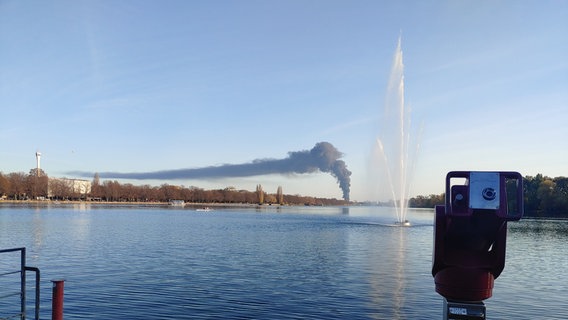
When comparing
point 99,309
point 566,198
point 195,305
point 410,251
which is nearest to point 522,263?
point 410,251

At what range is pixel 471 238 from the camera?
566 cm

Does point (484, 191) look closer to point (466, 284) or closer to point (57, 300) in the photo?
point (466, 284)

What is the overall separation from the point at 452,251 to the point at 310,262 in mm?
25746

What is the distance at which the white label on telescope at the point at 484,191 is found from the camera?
199 inches

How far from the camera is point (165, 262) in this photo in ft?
96.4

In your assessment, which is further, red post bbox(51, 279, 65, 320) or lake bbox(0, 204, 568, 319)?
lake bbox(0, 204, 568, 319)

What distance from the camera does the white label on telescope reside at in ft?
16.6

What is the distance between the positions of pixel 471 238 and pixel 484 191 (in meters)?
0.83

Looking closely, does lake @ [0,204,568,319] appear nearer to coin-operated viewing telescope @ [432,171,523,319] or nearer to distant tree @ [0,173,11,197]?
coin-operated viewing telescope @ [432,171,523,319]

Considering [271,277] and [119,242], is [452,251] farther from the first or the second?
[119,242]

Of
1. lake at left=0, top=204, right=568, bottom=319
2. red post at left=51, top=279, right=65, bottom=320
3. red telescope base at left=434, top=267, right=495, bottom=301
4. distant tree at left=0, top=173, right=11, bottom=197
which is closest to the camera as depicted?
red telescope base at left=434, top=267, right=495, bottom=301

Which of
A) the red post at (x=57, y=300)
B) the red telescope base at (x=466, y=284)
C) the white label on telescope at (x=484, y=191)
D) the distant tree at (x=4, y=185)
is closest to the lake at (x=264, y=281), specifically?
the red post at (x=57, y=300)

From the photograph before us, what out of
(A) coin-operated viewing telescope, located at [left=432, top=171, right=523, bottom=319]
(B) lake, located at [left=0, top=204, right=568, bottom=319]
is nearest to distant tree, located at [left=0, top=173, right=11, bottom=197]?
(B) lake, located at [left=0, top=204, right=568, bottom=319]

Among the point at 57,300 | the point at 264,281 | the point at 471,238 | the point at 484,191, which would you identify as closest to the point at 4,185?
the point at 264,281
